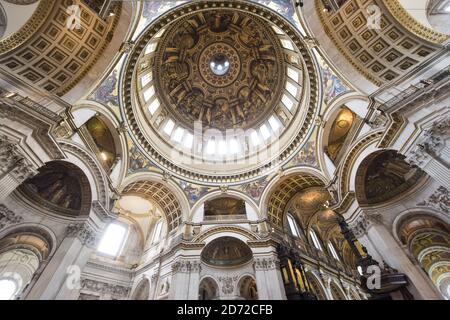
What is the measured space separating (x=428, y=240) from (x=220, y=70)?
66.0 ft

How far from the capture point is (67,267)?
378 inches

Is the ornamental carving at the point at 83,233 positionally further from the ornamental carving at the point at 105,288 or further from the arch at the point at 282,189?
the arch at the point at 282,189

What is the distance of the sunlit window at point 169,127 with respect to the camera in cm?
1893

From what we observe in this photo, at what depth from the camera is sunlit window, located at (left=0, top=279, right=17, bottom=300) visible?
40.0ft

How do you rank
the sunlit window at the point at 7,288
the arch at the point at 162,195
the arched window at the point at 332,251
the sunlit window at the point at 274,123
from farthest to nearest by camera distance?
1. the arched window at the point at 332,251
2. the sunlit window at the point at 274,123
3. the arch at the point at 162,195
4. the sunlit window at the point at 7,288

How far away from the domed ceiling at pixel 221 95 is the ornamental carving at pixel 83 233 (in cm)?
614

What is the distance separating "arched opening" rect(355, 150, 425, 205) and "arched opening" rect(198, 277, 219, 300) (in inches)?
413

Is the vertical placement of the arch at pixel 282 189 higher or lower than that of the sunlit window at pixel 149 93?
lower

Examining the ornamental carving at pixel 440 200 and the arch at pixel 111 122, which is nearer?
the ornamental carving at pixel 440 200

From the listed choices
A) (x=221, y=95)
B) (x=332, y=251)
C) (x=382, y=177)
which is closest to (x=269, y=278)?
(x=382, y=177)

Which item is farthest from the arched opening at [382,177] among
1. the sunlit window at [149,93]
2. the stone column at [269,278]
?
the sunlit window at [149,93]

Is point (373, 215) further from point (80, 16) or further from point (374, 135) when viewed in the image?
point (80, 16)

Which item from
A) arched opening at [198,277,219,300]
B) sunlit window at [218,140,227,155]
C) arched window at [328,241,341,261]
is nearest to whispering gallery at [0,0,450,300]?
arched opening at [198,277,219,300]
